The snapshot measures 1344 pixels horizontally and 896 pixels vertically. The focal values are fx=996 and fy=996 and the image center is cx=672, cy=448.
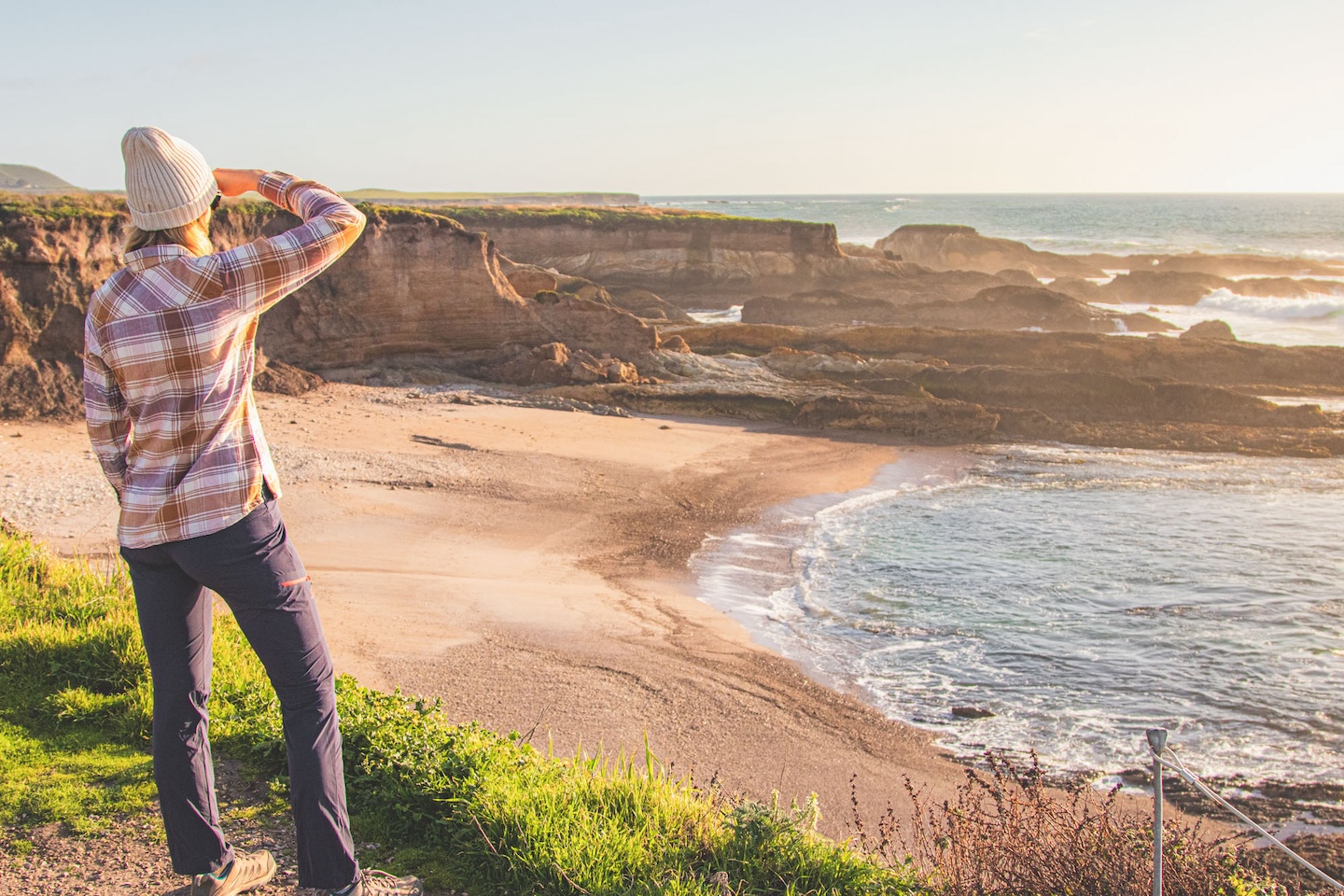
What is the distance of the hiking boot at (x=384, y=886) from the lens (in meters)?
2.95

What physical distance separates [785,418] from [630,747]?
15.7 m

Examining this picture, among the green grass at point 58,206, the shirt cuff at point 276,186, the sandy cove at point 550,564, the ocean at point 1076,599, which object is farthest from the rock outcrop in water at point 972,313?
the shirt cuff at point 276,186

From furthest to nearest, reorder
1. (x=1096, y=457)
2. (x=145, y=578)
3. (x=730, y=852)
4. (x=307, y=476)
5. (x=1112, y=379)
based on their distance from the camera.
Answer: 1. (x=1112, y=379)
2. (x=1096, y=457)
3. (x=307, y=476)
4. (x=730, y=852)
5. (x=145, y=578)

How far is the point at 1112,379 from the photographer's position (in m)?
22.4

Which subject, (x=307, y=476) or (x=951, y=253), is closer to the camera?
(x=307, y=476)

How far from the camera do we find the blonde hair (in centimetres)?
261

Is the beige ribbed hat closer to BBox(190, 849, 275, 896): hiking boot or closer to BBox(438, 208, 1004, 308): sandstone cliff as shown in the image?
BBox(190, 849, 275, 896): hiking boot

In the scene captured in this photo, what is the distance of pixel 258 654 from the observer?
110 inches

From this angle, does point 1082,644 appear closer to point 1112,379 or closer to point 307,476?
point 307,476

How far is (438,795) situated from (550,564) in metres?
7.70

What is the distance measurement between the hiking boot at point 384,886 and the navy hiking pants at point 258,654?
0.25 feet

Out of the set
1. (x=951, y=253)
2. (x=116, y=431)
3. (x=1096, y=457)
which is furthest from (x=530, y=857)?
(x=951, y=253)

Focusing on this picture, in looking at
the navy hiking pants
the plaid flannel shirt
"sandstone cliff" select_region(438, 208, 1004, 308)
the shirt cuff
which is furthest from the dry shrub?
"sandstone cliff" select_region(438, 208, 1004, 308)

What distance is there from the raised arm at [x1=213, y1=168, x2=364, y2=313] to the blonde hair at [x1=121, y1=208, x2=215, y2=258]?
0.42ft
